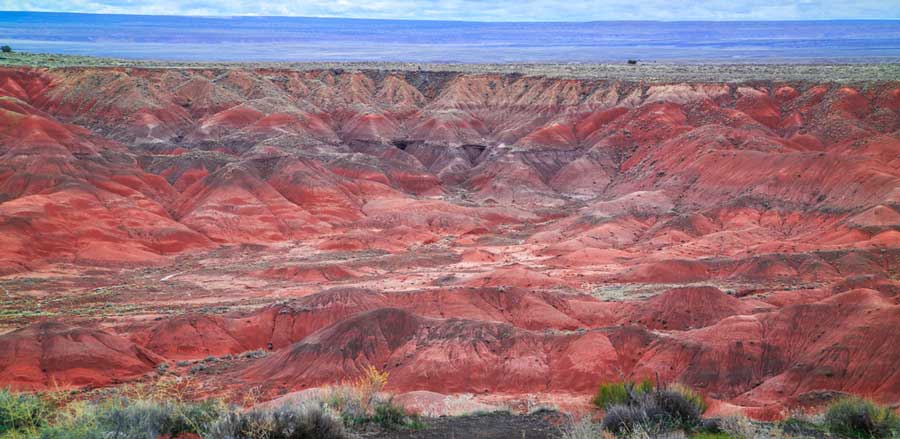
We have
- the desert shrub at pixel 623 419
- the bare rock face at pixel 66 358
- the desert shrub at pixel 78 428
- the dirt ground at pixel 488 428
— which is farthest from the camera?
the bare rock face at pixel 66 358

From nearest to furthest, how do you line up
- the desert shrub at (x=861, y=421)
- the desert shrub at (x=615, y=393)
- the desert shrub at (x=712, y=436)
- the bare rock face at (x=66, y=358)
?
the desert shrub at (x=712, y=436) → the desert shrub at (x=861, y=421) → the desert shrub at (x=615, y=393) → the bare rock face at (x=66, y=358)

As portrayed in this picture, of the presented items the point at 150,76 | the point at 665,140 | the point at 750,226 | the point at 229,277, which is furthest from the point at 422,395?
the point at 150,76

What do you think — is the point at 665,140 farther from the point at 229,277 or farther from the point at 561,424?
the point at 561,424

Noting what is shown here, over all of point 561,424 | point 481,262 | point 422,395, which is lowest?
point 481,262

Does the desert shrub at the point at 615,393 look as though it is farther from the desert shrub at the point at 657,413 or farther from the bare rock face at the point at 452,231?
the bare rock face at the point at 452,231

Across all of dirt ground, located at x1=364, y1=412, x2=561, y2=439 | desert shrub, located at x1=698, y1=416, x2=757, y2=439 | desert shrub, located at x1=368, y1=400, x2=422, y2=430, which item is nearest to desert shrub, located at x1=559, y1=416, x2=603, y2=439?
dirt ground, located at x1=364, y1=412, x2=561, y2=439

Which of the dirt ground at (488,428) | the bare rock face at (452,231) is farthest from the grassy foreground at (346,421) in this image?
the bare rock face at (452,231)
